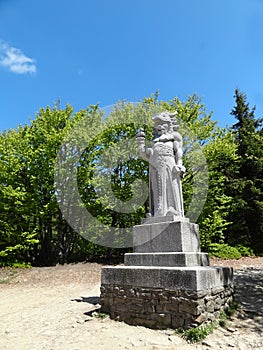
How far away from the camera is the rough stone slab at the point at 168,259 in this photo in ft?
15.6

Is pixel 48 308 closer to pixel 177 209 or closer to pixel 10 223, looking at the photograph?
pixel 177 209

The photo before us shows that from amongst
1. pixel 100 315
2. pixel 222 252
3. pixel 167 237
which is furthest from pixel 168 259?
pixel 222 252

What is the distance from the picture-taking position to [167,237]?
5.18 m

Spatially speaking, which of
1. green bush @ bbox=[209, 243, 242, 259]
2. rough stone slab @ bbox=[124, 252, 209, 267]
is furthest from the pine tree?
rough stone slab @ bbox=[124, 252, 209, 267]

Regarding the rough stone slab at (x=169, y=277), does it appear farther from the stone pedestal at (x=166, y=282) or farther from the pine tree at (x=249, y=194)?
the pine tree at (x=249, y=194)

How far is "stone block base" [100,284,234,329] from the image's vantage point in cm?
416

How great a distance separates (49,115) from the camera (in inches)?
580

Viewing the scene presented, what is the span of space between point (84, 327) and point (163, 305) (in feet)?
4.77

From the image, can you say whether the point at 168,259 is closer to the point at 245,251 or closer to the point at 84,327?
the point at 84,327

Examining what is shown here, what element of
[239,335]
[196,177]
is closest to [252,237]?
[196,177]

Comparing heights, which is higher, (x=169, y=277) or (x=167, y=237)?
(x=167, y=237)

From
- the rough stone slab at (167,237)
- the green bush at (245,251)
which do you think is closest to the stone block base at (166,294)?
the rough stone slab at (167,237)

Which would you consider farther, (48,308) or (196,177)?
(196,177)

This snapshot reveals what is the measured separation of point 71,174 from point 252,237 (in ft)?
42.0
